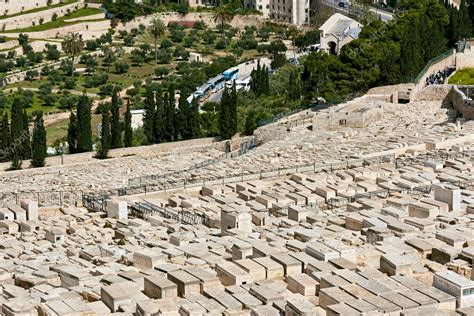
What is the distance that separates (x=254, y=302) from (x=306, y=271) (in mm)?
1777

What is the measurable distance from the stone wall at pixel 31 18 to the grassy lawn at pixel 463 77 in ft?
147

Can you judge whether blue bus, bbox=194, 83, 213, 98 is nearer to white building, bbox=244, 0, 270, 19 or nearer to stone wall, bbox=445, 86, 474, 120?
stone wall, bbox=445, 86, 474, 120

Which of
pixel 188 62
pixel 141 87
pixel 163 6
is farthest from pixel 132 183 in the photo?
pixel 163 6

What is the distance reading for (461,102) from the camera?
116ft

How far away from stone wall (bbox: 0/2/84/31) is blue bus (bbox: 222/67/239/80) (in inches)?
899

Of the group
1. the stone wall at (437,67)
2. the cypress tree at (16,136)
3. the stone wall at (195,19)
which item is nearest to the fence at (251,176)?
the cypress tree at (16,136)

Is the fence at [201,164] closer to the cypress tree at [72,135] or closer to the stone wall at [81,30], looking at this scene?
the cypress tree at [72,135]

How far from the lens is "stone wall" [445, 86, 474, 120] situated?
3447 cm

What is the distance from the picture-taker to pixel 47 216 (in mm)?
23750

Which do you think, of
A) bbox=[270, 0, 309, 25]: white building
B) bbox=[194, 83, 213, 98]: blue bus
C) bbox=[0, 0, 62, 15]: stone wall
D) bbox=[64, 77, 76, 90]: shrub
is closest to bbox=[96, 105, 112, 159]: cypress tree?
bbox=[194, 83, 213, 98]: blue bus

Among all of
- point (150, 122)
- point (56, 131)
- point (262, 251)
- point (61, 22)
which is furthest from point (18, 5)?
point (262, 251)

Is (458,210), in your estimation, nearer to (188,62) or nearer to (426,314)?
(426,314)

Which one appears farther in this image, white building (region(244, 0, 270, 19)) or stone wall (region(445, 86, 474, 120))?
white building (region(244, 0, 270, 19))

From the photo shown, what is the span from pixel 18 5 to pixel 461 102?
176ft
